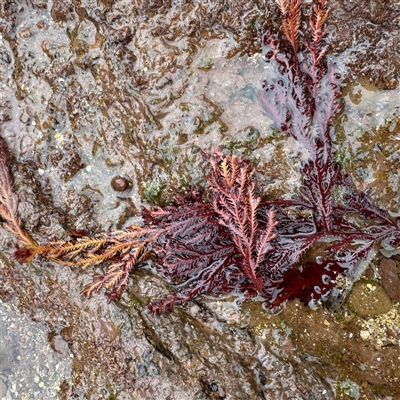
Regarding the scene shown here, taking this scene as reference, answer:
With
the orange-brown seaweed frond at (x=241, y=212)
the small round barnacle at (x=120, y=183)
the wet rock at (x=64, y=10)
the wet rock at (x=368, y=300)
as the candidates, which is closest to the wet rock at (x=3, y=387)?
the small round barnacle at (x=120, y=183)

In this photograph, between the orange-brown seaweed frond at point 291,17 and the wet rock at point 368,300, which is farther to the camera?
the wet rock at point 368,300

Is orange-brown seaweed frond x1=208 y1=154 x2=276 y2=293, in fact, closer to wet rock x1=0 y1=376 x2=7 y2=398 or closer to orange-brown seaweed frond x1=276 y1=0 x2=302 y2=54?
orange-brown seaweed frond x1=276 y1=0 x2=302 y2=54

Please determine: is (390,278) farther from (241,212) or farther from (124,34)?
(124,34)

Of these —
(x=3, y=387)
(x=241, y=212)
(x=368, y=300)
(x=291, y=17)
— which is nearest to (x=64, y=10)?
(x=291, y=17)

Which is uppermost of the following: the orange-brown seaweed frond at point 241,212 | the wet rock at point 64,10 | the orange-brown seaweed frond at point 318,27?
the wet rock at point 64,10

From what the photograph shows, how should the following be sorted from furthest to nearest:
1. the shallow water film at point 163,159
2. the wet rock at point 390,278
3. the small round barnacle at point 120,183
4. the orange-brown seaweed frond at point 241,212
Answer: the small round barnacle at point 120,183, the wet rock at point 390,278, the shallow water film at point 163,159, the orange-brown seaweed frond at point 241,212

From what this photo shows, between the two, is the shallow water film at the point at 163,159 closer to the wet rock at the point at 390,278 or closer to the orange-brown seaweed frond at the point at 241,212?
the wet rock at the point at 390,278

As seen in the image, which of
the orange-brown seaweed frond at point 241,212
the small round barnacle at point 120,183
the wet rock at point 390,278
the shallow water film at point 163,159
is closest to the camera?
the orange-brown seaweed frond at point 241,212

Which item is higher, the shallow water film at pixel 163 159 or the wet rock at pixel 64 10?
the wet rock at pixel 64 10

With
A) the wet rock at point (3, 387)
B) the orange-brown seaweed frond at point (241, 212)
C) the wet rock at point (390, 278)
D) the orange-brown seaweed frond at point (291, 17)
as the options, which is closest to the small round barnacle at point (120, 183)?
the orange-brown seaweed frond at point (241, 212)
